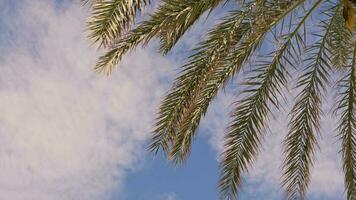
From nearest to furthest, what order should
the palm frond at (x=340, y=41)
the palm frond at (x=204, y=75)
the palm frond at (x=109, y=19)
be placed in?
the palm frond at (x=109, y=19) < the palm frond at (x=204, y=75) < the palm frond at (x=340, y=41)

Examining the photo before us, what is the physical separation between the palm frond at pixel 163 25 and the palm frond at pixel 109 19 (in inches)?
27.3

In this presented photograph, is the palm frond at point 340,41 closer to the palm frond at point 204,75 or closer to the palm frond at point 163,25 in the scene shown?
the palm frond at point 204,75

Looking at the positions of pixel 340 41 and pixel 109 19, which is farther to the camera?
pixel 340 41

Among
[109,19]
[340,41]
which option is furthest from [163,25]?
[340,41]

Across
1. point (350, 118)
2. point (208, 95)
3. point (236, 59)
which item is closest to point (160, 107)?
point (208, 95)

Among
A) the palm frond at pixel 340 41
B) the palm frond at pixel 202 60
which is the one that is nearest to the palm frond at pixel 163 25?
the palm frond at pixel 202 60

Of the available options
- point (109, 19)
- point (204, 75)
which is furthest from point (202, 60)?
point (109, 19)

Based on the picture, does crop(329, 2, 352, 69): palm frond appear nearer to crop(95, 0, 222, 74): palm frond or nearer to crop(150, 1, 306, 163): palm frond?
crop(150, 1, 306, 163): palm frond

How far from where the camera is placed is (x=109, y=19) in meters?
7.48

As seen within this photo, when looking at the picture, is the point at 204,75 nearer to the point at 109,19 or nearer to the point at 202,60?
the point at 202,60

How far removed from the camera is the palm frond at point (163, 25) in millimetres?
7952

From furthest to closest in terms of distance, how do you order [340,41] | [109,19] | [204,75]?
[340,41], [204,75], [109,19]

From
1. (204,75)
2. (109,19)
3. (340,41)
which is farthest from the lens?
(340,41)

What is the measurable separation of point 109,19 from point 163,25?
2.80 feet
